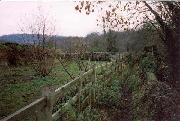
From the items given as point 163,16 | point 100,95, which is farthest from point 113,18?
point 100,95

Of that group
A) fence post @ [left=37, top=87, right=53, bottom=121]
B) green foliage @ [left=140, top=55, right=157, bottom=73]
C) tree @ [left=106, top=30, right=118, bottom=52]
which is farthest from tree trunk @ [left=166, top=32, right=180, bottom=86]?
tree @ [left=106, top=30, right=118, bottom=52]

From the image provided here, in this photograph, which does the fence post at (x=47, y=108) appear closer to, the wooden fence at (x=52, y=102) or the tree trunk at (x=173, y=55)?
the wooden fence at (x=52, y=102)

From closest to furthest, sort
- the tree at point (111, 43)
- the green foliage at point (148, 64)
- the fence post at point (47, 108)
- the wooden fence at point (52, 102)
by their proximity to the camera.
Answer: the wooden fence at point (52, 102) → the fence post at point (47, 108) → the green foliage at point (148, 64) → the tree at point (111, 43)

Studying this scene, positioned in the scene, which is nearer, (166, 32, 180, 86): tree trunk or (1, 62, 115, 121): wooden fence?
(1, 62, 115, 121): wooden fence

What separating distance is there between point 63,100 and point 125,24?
7.37 m

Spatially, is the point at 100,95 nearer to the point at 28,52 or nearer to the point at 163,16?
the point at 163,16

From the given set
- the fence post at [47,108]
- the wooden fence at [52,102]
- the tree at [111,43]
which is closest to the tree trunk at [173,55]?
the wooden fence at [52,102]

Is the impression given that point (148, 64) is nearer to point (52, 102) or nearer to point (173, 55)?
point (173, 55)

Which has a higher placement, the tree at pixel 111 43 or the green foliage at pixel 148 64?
the tree at pixel 111 43

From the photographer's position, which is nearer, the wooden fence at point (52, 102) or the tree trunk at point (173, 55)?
the wooden fence at point (52, 102)

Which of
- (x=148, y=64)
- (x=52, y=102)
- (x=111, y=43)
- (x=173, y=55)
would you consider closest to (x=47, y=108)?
(x=52, y=102)

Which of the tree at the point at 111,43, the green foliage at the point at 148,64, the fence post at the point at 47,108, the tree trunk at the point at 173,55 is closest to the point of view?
the fence post at the point at 47,108

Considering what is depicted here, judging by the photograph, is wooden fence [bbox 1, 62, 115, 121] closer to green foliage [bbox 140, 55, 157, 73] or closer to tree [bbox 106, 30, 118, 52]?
green foliage [bbox 140, 55, 157, 73]

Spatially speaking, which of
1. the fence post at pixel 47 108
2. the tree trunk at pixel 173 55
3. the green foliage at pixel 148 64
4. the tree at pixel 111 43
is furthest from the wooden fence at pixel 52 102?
the tree at pixel 111 43
